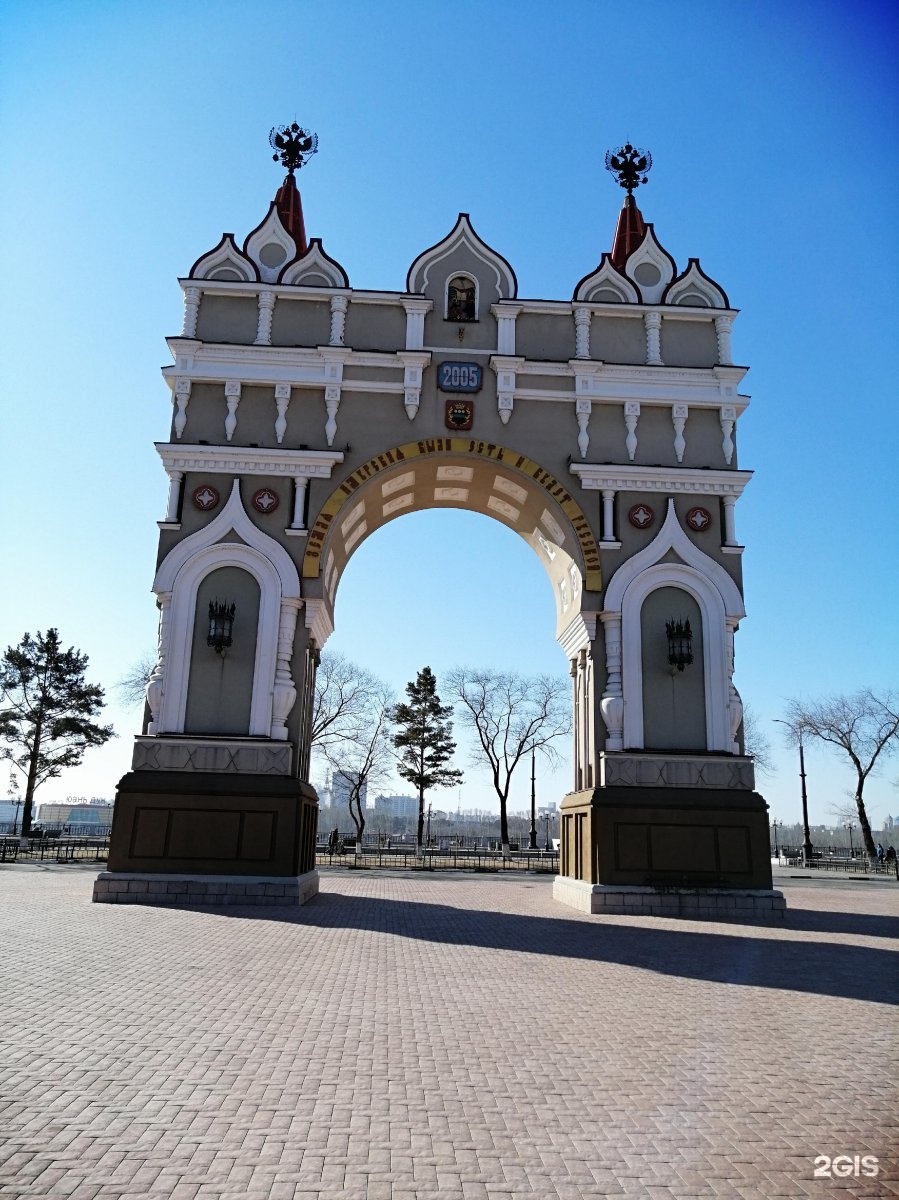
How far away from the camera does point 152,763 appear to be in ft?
55.3

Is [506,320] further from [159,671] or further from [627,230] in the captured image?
[159,671]

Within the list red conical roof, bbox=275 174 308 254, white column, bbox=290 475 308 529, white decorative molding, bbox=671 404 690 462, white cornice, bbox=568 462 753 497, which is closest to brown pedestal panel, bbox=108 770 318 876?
white column, bbox=290 475 308 529

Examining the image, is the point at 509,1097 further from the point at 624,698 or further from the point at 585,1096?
the point at 624,698

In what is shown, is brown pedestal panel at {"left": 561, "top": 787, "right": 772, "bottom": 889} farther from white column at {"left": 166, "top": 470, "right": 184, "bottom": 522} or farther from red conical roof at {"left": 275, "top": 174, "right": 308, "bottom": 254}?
red conical roof at {"left": 275, "top": 174, "right": 308, "bottom": 254}

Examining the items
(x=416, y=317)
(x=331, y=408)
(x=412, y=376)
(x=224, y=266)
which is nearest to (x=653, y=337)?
(x=416, y=317)

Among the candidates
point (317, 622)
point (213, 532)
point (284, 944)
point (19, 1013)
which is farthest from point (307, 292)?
point (19, 1013)

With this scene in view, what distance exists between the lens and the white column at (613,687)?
17.6 metres

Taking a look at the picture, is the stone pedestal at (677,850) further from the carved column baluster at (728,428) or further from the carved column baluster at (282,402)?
the carved column baluster at (282,402)

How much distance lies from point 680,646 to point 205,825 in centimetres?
962

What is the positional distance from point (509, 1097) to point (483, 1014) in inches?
94.4

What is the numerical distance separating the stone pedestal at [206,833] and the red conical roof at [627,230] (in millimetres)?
15728

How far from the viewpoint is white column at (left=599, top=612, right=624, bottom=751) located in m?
17.6

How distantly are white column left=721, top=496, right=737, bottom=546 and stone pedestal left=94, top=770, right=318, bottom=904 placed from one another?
10020 millimetres

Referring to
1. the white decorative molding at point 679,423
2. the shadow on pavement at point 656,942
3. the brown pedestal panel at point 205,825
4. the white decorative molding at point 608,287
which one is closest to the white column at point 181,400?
the brown pedestal panel at point 205,825
